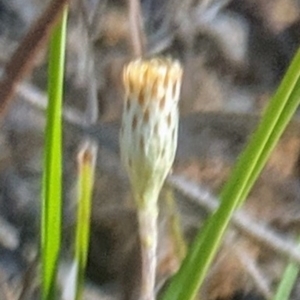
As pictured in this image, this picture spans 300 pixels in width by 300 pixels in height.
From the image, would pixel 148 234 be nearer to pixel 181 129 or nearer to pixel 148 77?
pixel 148 77

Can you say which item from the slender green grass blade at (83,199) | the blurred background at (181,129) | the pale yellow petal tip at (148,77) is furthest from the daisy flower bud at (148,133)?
the blurred background at (181,129)

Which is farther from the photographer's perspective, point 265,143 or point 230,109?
point 230,109

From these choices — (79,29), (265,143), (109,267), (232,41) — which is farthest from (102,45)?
(265,143)

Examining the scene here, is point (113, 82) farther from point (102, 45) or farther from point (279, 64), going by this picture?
point (279, 64)

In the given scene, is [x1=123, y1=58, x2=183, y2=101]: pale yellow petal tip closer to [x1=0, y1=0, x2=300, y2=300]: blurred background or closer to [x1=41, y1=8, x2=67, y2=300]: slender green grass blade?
[x1=41, y1=8, x2=67, y2=300]: slender green grass blade

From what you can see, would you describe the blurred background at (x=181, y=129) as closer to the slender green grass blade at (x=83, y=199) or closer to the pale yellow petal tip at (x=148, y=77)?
the slender green grass blade at (x=83, y=199)

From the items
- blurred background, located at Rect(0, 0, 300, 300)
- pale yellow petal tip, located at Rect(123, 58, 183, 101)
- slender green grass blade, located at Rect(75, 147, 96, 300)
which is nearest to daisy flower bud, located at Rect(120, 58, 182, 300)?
pale yellow petal tip, located at Rect(123, 58, 183, 101)

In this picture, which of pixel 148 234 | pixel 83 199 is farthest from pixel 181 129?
pixel 148 234

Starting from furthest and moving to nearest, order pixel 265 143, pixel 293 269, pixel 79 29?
pixel 79 29 → pixel 293 269 → pixel 265 143
